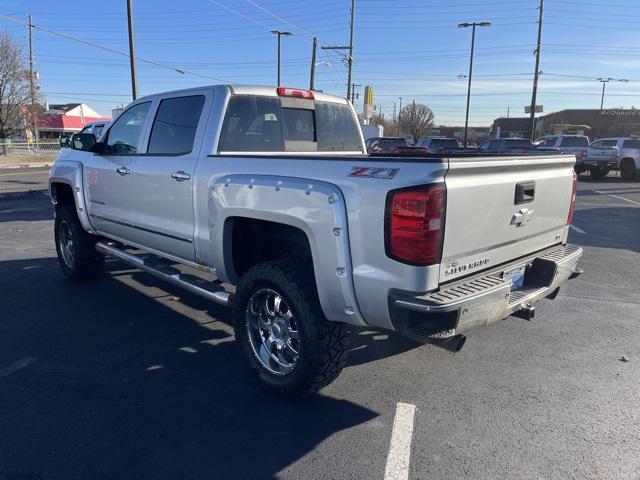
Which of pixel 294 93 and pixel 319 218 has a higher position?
pixel 294 93

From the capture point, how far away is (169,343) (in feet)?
14.3

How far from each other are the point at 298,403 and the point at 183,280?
57.1 inches

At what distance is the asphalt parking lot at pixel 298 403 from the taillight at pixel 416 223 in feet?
3.82

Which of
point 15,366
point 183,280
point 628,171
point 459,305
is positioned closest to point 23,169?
point 15,366

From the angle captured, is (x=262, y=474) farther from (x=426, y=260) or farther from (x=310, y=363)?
(x=426, y=260)

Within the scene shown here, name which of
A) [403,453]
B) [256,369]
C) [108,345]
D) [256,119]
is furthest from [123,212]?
[403,453]

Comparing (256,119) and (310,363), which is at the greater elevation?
(256,119)

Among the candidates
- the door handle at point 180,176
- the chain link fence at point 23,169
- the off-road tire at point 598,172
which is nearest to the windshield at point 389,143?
the off-road tire at point 598,172

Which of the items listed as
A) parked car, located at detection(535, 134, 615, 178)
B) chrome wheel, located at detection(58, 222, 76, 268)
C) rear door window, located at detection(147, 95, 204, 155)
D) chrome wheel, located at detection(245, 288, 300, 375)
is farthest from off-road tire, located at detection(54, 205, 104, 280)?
parked car, located at detection(535, 134, 615, 178)

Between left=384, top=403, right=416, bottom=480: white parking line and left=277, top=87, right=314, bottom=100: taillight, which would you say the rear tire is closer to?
left=277, top=87, right=314, bottom=100: taillight

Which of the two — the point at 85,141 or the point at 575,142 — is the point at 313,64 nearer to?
the point at 575,142

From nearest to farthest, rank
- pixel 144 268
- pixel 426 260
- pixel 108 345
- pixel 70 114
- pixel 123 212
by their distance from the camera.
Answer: pixel 426 260, pixel 108 345, pixel 144 268, pixel 123 212, pixel 70 114

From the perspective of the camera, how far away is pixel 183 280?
414 centimetres

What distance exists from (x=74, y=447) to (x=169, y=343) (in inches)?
58.9
